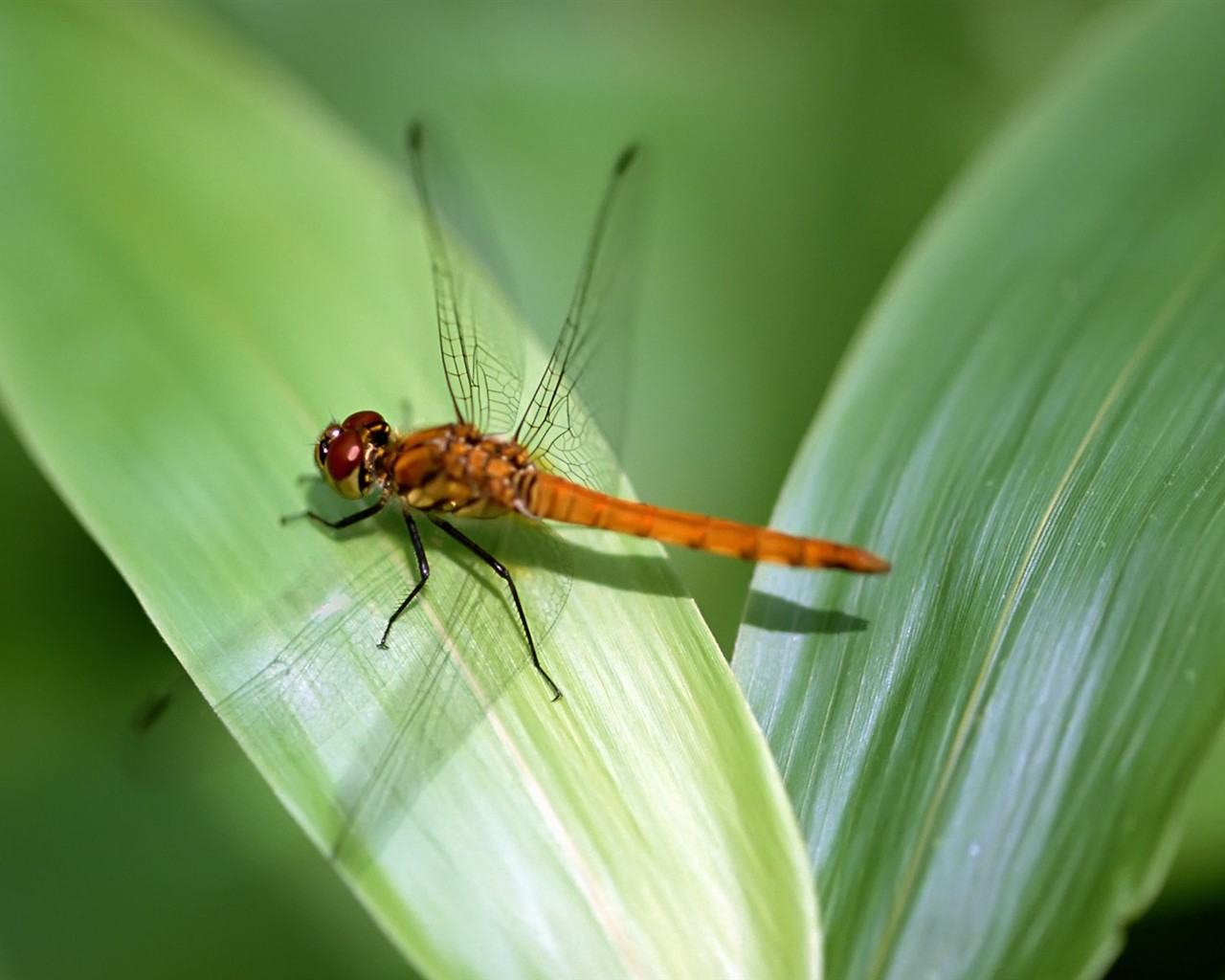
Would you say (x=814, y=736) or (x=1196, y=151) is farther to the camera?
(x=1196, y=151)

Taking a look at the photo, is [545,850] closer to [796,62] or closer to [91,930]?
[91,930]

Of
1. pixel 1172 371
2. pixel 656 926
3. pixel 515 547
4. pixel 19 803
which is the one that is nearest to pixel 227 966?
pixel 19 803

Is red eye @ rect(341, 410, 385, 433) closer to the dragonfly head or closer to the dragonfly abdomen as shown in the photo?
the dragonfly head

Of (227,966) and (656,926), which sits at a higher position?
(656,926)

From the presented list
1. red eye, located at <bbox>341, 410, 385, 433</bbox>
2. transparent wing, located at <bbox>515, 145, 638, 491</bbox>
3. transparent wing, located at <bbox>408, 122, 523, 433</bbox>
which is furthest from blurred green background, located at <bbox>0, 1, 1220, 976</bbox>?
red eye, located at <bbox>341, 410, 385, 433</bbox>

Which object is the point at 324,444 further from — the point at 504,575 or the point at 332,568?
the point at 504,575
